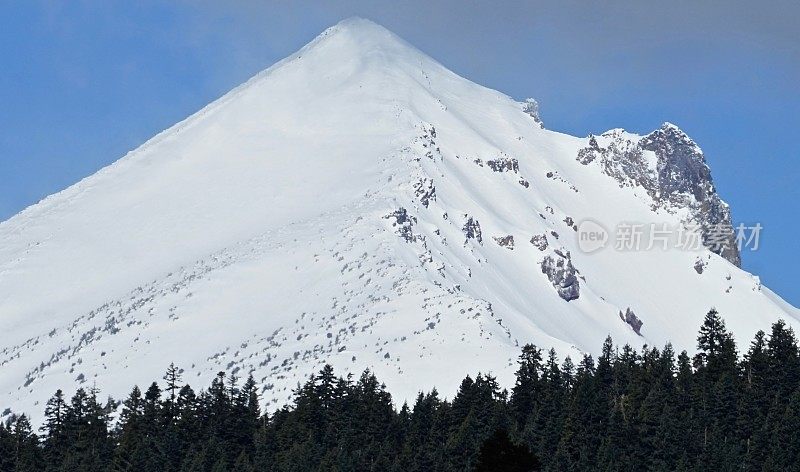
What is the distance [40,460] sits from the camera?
444 feet

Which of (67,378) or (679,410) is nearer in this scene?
(679,410)

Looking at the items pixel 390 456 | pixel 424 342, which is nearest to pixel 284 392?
pixel 424 342

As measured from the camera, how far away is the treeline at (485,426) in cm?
11419

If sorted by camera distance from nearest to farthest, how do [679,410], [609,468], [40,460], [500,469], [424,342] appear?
[500,469] → [609,468] → [679,410] → [40,460] → [424,342]

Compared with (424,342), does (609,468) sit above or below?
below

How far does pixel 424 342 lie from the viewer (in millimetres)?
180750

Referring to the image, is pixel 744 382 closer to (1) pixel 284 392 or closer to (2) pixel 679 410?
(2) pixel 679 410

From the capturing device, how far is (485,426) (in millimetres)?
124438

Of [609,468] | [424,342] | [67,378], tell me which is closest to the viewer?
[609,468]

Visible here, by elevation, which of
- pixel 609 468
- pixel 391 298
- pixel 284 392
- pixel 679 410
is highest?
pixel 391 298

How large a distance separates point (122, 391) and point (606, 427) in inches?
3129

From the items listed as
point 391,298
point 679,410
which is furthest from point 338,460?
point 391,298

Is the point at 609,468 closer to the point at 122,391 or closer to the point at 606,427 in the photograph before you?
the point at 606,427

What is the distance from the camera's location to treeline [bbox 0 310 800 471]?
4496 inches
